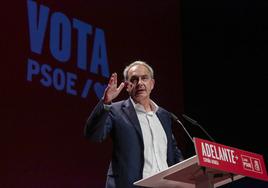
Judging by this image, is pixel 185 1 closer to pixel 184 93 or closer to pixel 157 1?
pixel 157 1

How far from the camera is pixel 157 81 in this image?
15.7ft

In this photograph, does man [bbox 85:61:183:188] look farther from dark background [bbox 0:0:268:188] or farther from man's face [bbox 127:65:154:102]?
dark background [bbox 0:0:268:188]

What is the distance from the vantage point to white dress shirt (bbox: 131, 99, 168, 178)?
2.42 meters

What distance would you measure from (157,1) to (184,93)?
3.03 feet

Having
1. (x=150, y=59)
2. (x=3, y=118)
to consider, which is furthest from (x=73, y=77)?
(x=150, y=59)

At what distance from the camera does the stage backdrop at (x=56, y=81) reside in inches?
135

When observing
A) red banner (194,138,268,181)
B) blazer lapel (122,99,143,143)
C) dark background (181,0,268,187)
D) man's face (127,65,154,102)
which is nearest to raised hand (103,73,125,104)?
blazer lapel (122,99,143,143)

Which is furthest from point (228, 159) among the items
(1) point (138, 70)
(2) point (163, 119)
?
(1) point (138, 70)

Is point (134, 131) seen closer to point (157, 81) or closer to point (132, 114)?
point (132, 114)

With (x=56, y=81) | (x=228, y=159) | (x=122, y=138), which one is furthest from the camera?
(x=56, y=81)

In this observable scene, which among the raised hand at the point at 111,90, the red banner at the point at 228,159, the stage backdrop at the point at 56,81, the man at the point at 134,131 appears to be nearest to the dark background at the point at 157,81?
the stage backdrop at the point at 56,81

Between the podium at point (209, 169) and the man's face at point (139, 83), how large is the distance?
59cm

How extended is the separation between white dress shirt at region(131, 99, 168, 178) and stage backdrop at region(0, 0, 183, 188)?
3.75ft

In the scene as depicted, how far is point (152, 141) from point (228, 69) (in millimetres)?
2542
